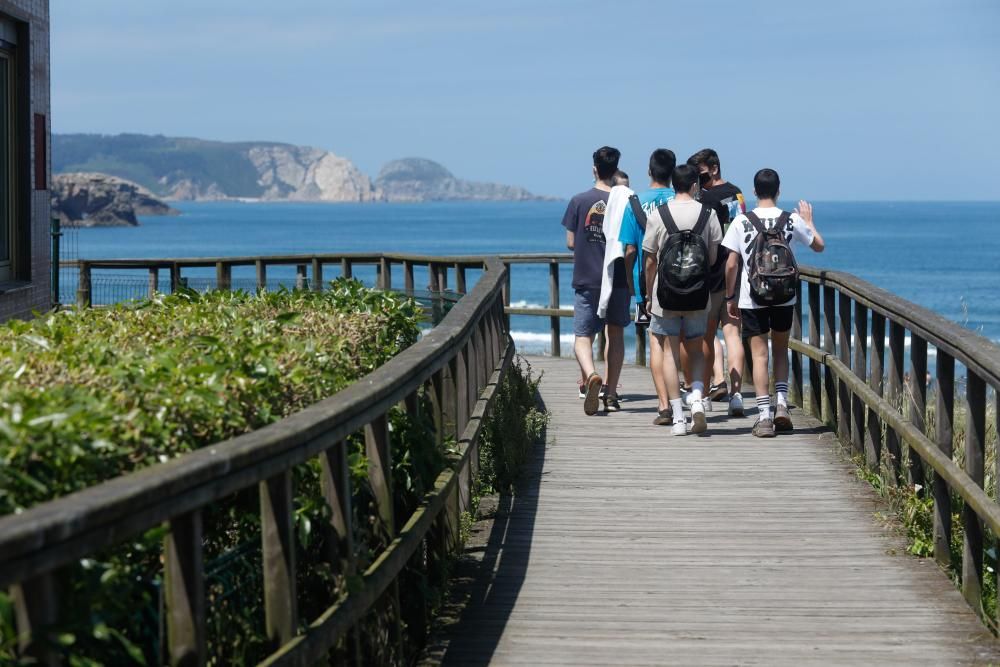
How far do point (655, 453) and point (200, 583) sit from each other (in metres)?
6.26

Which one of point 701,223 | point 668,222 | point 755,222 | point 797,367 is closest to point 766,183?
point 755,222

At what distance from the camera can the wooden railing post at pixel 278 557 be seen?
352cm

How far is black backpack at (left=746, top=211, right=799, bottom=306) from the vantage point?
873 centimetres

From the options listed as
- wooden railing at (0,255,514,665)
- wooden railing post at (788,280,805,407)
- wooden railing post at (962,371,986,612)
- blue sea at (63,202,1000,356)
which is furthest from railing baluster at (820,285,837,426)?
blue sea at (63,202,1000,356)

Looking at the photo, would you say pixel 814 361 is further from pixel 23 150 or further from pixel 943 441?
pixel 23 150

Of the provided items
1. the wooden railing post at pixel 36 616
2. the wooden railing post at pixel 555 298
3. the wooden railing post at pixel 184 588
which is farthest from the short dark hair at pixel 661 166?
the wooden railing post at pixel 36 616

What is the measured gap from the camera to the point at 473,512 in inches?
287

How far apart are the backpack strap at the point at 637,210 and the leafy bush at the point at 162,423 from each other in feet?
11.4

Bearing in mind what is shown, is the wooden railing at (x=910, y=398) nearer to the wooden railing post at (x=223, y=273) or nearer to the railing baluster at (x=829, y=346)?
the railing baluster at (x=829, y=346)

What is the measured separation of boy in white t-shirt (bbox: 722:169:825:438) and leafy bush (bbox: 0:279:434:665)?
3404 millimetres

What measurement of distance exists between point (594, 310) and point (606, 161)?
1.14 meters

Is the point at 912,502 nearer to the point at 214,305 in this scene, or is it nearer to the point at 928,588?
the point at 928,588

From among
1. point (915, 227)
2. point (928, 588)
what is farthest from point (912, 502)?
point (915, 227)

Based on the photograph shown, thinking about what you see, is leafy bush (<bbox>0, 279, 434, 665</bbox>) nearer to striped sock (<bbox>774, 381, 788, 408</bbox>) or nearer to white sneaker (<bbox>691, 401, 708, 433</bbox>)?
white sneaker (<bbox>691, 401, 708, 433</bbox>)
